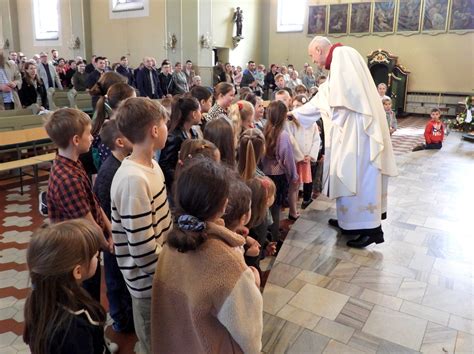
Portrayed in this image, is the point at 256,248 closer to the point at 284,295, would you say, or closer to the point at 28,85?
the point at 284,295

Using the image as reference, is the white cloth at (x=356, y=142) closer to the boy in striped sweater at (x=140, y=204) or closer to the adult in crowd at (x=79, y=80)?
the boy in striped sweater at (x=140, y=204)

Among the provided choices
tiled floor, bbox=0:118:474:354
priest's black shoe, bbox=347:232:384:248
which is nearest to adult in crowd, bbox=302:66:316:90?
tiled floor, bbox=0:118:474:354

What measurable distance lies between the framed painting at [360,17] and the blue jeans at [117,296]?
16503 millimetres

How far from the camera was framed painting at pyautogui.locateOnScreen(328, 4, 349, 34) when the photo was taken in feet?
55.5

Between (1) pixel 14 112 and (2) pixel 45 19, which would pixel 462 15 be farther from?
(2) pixel 45 19

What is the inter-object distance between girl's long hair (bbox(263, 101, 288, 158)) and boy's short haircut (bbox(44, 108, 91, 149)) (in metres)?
2.01

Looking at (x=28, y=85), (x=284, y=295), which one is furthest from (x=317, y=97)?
(x=28, y=85)

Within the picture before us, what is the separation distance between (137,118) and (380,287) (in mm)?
2287

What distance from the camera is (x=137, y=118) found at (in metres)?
1.95

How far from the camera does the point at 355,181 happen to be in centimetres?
374

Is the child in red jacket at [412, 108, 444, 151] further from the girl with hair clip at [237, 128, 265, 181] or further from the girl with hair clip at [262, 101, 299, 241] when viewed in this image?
the girl with hair clip at [237, 128, 265, 181]

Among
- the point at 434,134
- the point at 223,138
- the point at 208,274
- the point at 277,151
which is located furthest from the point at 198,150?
the point at 434,134

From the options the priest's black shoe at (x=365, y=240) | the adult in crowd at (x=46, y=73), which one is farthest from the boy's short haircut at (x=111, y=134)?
the adult in crowd at (x=46, y=73)

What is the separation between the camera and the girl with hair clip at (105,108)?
9.81 ft
